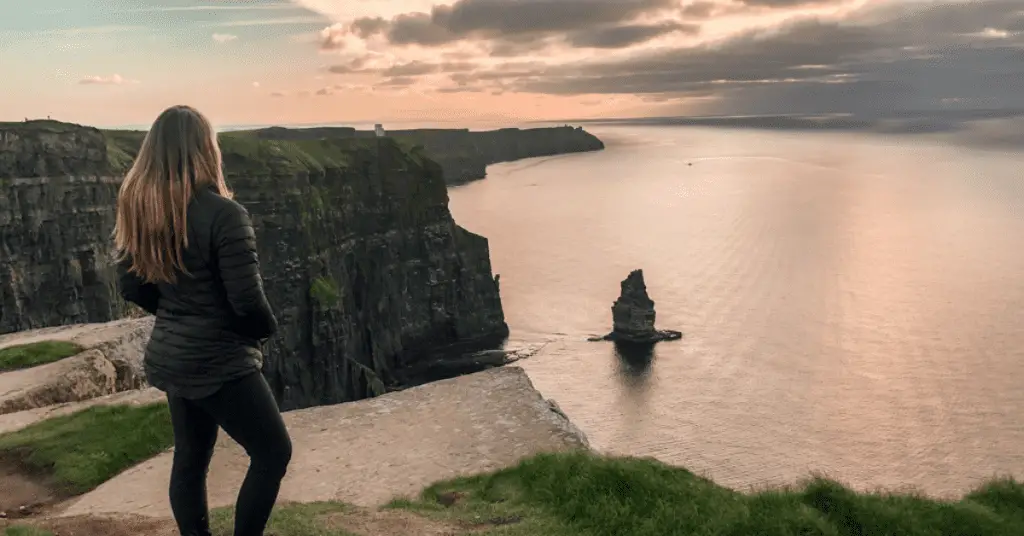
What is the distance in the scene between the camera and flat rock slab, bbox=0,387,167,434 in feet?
48.3

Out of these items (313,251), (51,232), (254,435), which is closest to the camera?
(254,435)

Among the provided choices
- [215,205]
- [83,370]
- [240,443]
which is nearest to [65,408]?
[83,370]

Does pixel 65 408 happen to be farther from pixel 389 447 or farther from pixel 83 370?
pixel 389 447

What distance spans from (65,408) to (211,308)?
479 inches

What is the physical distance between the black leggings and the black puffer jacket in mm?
174

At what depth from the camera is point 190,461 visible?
6.42 metres

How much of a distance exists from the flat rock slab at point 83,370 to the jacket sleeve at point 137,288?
41.3ft

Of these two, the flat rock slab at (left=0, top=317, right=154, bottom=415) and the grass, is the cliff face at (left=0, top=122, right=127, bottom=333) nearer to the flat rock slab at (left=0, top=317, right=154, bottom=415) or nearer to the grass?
the flat rock slab at (left=0, top=317, right=154, bottom=415)

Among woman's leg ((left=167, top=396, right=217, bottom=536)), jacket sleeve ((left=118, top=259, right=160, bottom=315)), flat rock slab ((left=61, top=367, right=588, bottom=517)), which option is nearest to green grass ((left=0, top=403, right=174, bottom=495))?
flat rock slab ((left=61, top=367, right=588, bottom=517))

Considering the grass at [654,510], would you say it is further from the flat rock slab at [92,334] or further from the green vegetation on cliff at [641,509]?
the flat rock slab at [92,334]

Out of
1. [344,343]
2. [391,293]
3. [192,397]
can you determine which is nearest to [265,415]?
[192,397]

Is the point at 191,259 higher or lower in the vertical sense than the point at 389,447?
higher

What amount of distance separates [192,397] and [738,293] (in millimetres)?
127561

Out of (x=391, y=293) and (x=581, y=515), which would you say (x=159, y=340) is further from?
(x=391, y=293)
